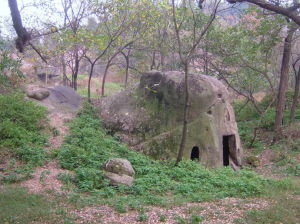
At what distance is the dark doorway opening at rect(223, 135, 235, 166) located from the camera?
55.7 ft

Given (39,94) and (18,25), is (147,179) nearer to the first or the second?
(18,25)

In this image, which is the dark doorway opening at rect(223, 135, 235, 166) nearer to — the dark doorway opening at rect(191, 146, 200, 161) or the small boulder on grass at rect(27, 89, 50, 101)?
the dark doorway opening at rect(191, 146, 200, 161)

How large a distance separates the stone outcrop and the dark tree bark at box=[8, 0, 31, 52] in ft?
24.2

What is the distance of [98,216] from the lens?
8016 mm

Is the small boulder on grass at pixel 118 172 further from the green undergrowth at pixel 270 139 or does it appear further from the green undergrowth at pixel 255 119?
the green undergrowth at pixel 255 119

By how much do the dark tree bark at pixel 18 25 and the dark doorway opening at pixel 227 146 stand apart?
11415mm

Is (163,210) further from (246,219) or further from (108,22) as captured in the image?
(108,22)

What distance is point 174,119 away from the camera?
15430 mm

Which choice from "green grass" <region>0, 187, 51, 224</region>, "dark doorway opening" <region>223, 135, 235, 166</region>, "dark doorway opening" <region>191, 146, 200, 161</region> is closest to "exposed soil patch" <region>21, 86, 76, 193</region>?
"green grass" <region>0, 187, 51, 224</region>

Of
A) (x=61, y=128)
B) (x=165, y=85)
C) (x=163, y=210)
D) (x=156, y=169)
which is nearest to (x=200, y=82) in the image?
(x=165, y=85)

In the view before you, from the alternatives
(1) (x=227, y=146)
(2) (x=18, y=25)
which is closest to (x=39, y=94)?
(1) (x=227, y=146)

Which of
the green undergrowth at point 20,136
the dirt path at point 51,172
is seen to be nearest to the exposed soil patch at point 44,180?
the dirt path at point 51,172

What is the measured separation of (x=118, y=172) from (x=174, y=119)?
4984 mm

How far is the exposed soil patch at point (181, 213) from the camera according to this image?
25.8ft
